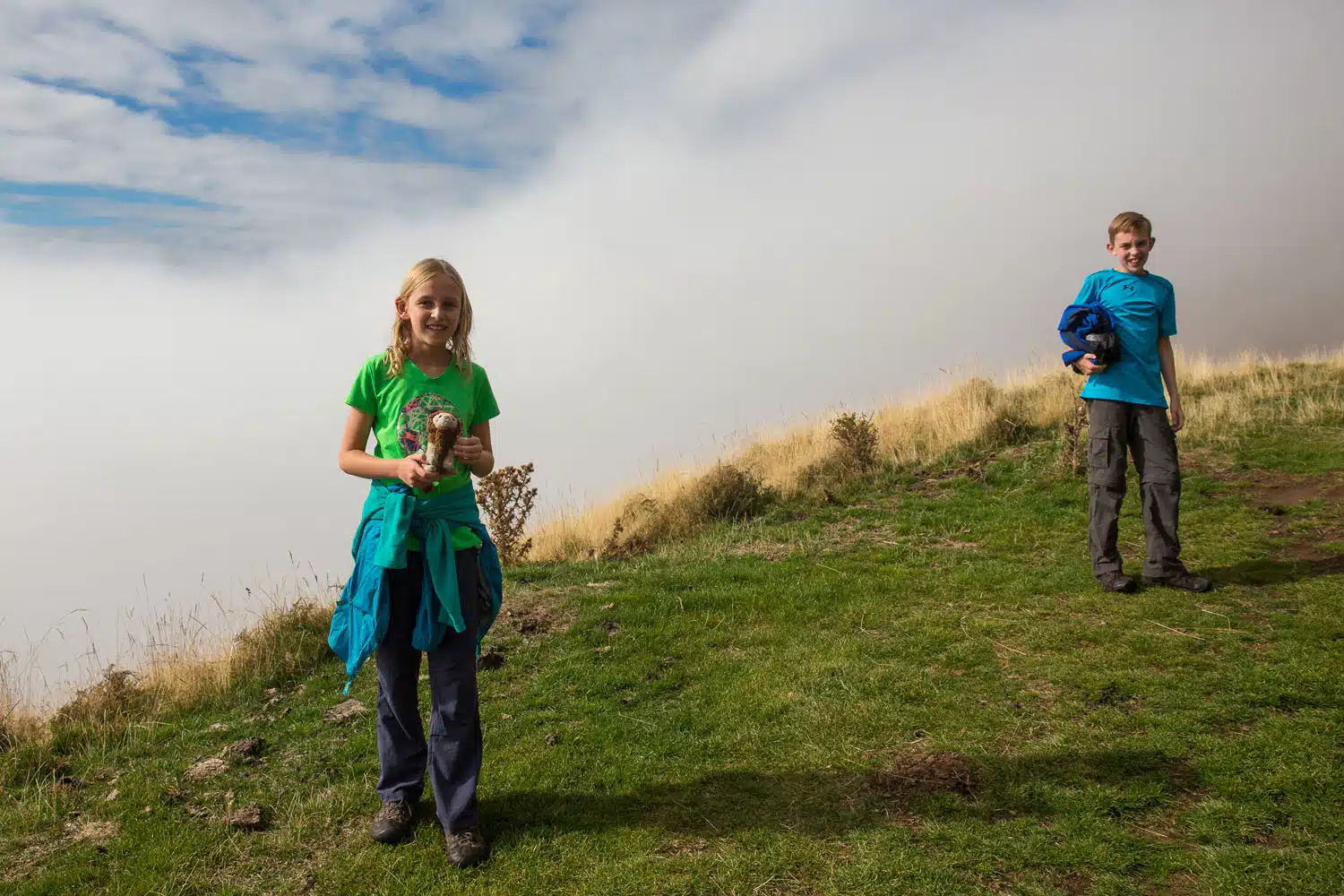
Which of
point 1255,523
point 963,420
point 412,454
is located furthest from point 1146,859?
point 963,420

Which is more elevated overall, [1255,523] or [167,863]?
[1255,523]

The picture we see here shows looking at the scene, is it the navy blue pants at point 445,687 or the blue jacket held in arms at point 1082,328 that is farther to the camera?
the blue jacket held in arms at point 1082,328

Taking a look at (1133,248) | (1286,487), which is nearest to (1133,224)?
(1133,248)

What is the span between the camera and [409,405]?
144 inches

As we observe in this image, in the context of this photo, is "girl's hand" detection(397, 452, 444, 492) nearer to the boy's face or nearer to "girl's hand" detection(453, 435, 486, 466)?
"girl's hand" detection(453, 435, 486, 466)

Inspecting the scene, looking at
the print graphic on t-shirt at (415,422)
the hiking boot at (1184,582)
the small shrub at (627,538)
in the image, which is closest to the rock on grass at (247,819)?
the print graphic on t-shirt at (415,422)

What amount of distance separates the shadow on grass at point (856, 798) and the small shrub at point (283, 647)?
9.78 ft

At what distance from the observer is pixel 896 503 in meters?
9.71

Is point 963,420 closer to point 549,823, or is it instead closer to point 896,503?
point 896,503

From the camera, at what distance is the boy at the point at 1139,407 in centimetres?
629

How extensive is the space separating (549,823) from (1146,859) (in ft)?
7.94

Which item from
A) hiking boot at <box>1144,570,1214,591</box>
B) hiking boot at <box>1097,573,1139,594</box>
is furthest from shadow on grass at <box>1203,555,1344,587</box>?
hiking boot at <box>1097,573,1139,594</box>

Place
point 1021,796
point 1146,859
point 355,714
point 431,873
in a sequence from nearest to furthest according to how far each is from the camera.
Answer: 1. point 1146,859
2. point 431,873
3. point 1021,796
4. point 355,714

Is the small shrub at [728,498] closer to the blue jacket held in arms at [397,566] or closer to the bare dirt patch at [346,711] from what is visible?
the bare dirt patch at [346,711]
